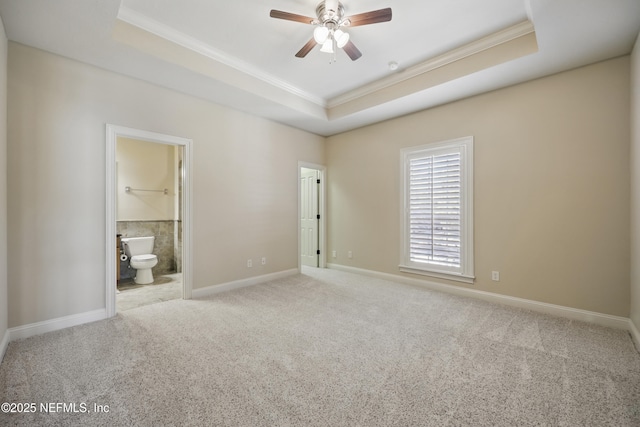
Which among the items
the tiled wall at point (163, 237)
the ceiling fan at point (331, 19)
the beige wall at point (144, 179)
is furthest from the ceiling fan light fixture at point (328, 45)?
the tiled wall at point (163, 237)

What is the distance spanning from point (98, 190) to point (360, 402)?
3179 millimetres

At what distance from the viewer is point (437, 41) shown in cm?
295

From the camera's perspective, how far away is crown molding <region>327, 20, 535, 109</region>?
106 inches

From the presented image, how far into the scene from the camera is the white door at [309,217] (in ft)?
18.6

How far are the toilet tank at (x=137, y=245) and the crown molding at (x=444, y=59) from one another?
4.01m

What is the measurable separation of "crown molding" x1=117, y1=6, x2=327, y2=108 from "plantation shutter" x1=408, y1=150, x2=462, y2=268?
2185mm

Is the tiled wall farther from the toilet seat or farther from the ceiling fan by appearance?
the ceiling fan

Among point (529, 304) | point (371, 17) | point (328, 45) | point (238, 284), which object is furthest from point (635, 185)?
point (238, 284)

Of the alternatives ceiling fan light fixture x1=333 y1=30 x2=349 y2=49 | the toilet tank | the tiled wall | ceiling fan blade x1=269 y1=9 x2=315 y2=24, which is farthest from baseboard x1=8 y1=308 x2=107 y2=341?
ceiling fan light fixture x1=333 y1=30 x2=349 y2=49

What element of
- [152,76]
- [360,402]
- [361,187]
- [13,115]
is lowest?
[360,402]

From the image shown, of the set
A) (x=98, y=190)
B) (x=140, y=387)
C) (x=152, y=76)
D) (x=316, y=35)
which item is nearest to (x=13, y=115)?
(x=98, y=190)

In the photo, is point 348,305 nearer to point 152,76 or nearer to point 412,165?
point 412,165

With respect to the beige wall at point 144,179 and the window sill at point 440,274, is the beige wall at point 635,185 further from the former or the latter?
the beige wall at point 144,179

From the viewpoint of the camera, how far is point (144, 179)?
523cm
